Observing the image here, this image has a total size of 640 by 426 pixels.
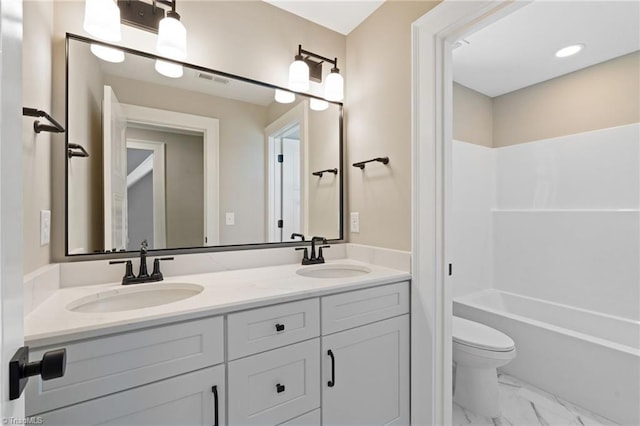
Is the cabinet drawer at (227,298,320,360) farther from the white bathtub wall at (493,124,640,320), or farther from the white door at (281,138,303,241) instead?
the white bathtub wall at (493,124,640,320)

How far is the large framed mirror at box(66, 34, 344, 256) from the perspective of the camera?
4.04 feet

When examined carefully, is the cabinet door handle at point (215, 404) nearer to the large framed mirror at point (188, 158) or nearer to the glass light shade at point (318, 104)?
the large framed mirror at point (188, 158)

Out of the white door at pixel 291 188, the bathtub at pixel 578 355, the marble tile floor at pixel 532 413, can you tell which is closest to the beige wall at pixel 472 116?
the bathtub at pixel 578 355

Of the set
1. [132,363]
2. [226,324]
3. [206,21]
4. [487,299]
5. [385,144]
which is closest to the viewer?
[132,363]

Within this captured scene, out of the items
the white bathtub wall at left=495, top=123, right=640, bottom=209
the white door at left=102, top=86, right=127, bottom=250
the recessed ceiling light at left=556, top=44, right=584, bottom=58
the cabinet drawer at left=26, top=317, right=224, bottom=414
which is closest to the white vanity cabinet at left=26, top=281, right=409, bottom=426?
the cabinet drawer at left=26, top=317, right=224, bottom=414

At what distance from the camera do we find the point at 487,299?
2734mm

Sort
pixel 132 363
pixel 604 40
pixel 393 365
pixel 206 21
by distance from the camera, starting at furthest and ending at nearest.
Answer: pixel 604 40
pixel 206 21
pixel 393 365
pixel 132 363

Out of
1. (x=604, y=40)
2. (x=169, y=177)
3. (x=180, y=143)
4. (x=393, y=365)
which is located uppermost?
(x=604, y=40)

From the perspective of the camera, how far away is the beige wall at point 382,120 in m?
1.50

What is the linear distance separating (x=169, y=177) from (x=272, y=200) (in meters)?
0.55

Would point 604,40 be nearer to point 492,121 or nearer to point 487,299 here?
point 492,121

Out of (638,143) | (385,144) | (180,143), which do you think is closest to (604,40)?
(638,143)

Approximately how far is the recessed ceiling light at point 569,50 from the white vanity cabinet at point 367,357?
83.3 inches

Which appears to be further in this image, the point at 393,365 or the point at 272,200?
the point at 272,200
